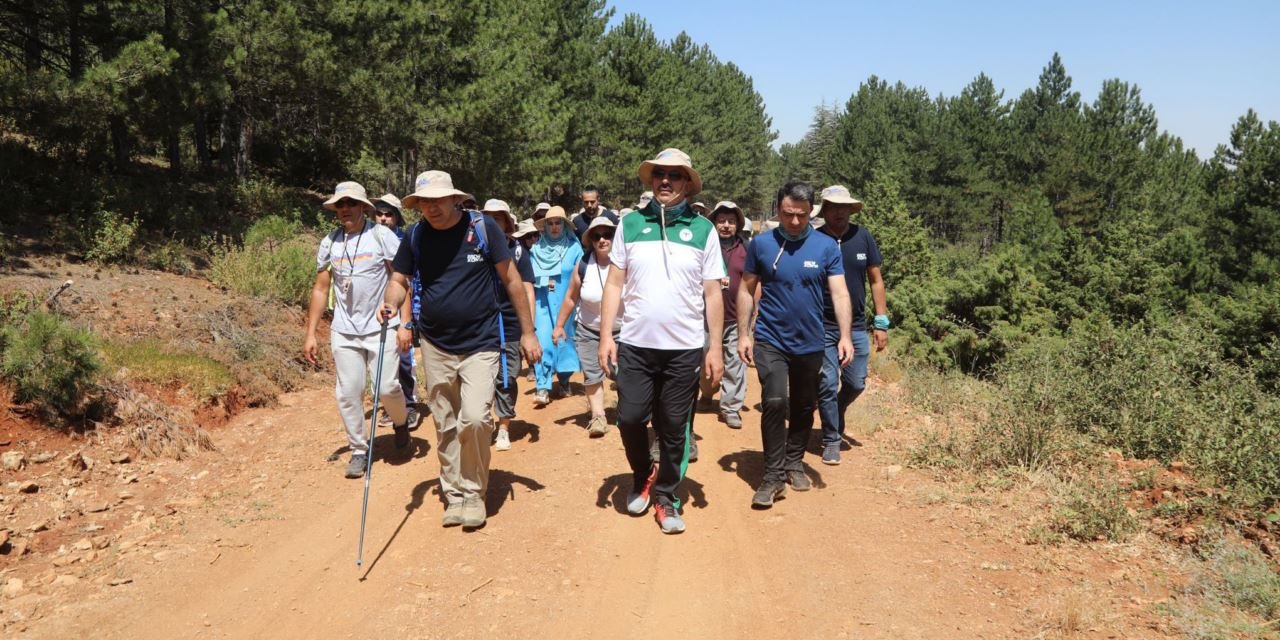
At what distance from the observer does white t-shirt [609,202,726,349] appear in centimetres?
462

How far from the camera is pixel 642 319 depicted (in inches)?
183

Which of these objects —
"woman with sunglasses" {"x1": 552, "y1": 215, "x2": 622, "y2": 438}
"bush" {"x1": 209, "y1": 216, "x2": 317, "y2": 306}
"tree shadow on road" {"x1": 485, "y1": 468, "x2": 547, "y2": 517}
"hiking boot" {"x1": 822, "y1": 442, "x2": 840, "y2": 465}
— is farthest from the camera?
"bush" {"x1": 209, "y1": 216, "x2": 317, "y2": 306}

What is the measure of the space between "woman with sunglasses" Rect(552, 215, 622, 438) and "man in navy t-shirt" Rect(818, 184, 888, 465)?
176 cm

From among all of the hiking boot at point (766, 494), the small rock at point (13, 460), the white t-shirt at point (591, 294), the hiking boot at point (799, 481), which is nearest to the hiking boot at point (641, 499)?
the hiking boot at point (766, 494)

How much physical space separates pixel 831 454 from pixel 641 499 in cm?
194

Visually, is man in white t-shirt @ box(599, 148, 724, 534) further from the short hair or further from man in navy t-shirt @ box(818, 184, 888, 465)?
man in navy t-shirt @ box(818, 184, 888, 465)

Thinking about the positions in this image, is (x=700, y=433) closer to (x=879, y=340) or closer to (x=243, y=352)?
(x=879, y=340)

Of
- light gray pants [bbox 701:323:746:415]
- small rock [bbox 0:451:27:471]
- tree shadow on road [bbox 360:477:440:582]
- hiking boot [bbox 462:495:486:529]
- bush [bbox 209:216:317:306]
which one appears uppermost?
bush [bbox 209:216:317:306]

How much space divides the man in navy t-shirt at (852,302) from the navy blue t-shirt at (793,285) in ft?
2.75

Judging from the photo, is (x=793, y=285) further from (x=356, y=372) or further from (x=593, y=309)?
(x=356, y=372)

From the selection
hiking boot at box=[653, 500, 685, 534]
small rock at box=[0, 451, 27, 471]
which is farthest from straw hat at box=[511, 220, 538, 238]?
small rock at box=[0, 451, 27, 471]

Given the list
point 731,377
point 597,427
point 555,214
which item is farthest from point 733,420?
point 555,214

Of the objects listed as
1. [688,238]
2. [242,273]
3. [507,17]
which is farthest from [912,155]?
[688,238]

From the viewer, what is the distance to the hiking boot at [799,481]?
5711 mm
